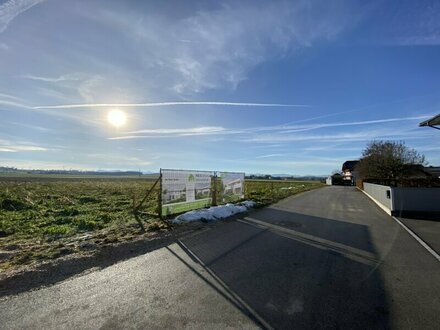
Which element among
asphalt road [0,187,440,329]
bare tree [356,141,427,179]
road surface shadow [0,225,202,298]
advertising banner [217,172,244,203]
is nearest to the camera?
asphalt road [0,187,440,329]

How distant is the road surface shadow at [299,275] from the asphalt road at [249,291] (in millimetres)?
18

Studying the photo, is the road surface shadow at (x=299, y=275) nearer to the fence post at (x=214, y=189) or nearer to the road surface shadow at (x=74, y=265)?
the road surface shadow at (x=74, y=265)

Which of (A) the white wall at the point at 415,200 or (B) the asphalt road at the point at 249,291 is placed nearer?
(B) the asphalt road at the point at 249,291

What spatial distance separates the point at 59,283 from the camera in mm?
5465

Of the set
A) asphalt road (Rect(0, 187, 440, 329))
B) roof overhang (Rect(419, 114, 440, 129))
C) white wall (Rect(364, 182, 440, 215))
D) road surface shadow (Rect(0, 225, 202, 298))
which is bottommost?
Result: asphalt road (Rect(0, 187, 440, 329))

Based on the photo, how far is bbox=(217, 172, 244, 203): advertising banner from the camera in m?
18.8

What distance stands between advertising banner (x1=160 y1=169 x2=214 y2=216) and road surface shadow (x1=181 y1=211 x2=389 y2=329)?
3.78 m

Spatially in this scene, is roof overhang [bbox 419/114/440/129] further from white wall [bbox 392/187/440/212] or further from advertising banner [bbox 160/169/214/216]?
advertising banner [bbox 160/169/214/216]

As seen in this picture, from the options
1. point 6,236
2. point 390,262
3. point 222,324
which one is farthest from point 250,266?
point 6,236

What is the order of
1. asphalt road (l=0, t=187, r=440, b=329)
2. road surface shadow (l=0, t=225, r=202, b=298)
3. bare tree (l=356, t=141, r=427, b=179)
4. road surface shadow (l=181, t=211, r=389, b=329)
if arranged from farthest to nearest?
bare tree (l=356, t=141, r=427, b=179) < road surface shadow (l=0, t=225, r=202, b=298) < road surface shadow (l=181, t=211, r=389, b=329) < asphalt road (l=0, t=187, r=440, b=329)

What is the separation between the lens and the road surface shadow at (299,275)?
165 inches

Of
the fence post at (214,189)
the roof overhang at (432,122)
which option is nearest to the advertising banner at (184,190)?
the fence post at (214,189)

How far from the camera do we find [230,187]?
66.8ft

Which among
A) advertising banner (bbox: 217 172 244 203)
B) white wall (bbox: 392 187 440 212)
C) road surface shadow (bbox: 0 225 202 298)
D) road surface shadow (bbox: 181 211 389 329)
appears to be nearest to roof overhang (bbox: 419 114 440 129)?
white wall (bbox: 392 187 440 212)
